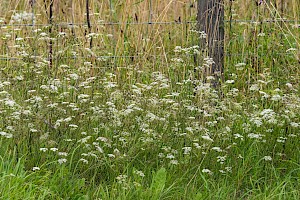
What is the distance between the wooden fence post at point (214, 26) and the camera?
215 inches

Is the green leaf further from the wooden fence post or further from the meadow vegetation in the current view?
the wooden fence post

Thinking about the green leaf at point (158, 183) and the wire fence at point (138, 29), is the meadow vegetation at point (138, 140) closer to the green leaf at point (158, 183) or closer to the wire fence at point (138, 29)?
the green leaf at point (158, 183)

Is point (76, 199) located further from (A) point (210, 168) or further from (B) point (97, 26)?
(B) point (97, 26)

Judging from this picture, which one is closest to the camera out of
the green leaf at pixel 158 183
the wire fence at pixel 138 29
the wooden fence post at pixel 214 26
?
the green leaf at pixel 158 183

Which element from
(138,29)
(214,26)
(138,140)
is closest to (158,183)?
(138,140)

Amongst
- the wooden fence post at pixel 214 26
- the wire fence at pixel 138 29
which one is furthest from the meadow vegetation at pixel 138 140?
the wire fence at pixel 138 29

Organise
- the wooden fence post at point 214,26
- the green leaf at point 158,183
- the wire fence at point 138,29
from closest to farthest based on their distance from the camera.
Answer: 1. the green leaf at point 158,183
2. the wooden fence post at point 214,26
3. the wire fence at point 138,29

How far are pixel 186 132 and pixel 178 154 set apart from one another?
7.3 inches

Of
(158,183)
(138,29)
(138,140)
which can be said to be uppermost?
(138,29)

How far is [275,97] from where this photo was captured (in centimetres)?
423

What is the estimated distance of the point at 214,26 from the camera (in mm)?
5496

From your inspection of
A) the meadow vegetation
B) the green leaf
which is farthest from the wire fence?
the green leaf

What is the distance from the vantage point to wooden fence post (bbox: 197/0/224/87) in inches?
215

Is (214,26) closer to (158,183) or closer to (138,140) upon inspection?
(138,140)
